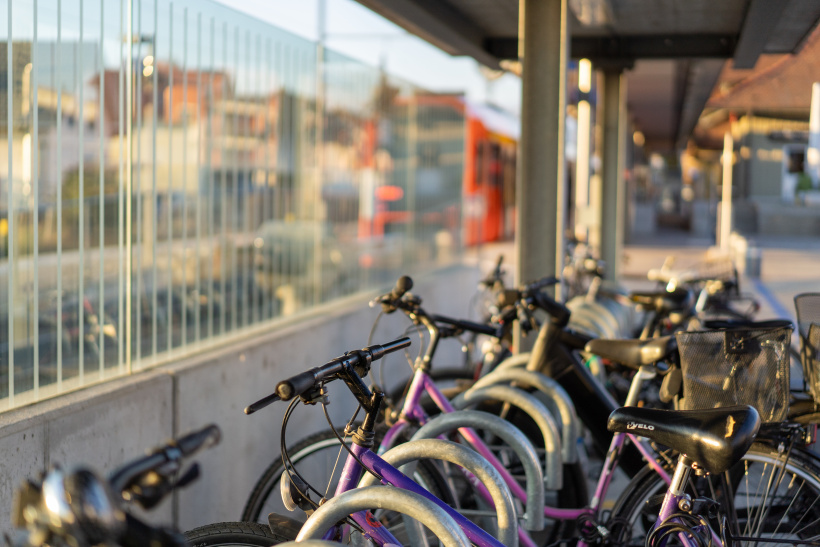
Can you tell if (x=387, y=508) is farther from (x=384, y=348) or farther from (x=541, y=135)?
(x=541, y=135)

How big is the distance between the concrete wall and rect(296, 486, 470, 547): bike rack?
1168 millimetres

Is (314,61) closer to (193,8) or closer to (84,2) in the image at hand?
(193,8)

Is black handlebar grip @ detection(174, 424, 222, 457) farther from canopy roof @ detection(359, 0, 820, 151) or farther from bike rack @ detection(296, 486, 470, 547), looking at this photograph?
canopy roof @ detection(359, 0, 820, 151)

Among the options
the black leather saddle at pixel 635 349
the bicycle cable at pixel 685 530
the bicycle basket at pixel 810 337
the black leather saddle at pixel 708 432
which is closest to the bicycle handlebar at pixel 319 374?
the black leather saddle at pixel 708 432

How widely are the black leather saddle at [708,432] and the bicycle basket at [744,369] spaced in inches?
23.4

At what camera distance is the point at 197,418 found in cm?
388

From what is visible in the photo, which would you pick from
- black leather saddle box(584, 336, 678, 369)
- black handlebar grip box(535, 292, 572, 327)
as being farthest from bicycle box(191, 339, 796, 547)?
black handlebar grip box(535, 292, 572, 327)

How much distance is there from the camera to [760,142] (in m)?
29.8

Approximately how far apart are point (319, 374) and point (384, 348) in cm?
41

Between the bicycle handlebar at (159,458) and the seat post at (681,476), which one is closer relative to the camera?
the bicycle handlebar at (159,458)

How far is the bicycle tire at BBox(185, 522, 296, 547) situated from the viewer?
242 cm

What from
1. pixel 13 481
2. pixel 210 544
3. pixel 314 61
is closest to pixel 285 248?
pixel 314 61

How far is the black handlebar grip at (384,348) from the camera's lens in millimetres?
2543

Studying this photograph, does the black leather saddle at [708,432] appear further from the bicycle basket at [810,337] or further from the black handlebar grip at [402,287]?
the black handlebar grip at [402,287]
